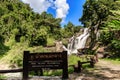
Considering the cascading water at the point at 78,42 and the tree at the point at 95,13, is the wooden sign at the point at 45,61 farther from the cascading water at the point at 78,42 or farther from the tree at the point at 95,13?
the cascading water at the point at 78,42

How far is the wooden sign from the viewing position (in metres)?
10.7

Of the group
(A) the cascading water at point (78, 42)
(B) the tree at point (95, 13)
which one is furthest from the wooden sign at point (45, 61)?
(A) the cascading water at point (78, 42)

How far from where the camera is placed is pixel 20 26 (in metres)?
38.2

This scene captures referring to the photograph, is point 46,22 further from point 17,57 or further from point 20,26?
point 17,57

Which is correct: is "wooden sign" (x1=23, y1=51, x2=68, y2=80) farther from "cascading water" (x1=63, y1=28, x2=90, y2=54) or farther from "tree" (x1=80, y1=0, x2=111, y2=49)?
"cascading water" (x1=63, y1=28, x2=90, y2=54)

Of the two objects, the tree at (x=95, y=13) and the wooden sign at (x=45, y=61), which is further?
the tree at (x=95, y=13)

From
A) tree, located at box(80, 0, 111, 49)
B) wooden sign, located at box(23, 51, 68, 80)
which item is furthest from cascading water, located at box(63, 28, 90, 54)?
wooden sign, located at box(23, 51, 68, 80)

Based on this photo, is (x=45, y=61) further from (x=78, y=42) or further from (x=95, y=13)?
(x=78, y=42)

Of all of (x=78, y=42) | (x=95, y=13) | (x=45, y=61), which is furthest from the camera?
(x=78, y=42)

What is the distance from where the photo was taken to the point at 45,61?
10.8 meters

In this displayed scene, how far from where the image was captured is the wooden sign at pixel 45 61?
35.2ft

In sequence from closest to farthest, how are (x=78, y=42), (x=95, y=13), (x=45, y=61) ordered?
(x=45, y=61)
(x=95, y=13)
(x=78, y=42)

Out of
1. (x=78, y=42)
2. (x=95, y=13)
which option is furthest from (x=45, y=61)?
(x=78, y=42)

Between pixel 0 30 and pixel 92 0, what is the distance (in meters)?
16.4
